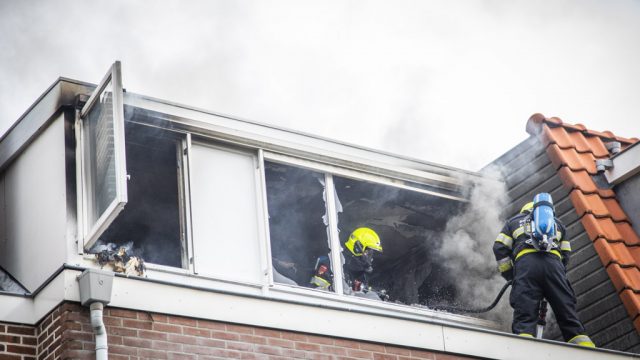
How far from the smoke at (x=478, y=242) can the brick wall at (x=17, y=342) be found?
5.46 metres

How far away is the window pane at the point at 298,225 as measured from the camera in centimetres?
973

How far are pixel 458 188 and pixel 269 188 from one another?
2.15 metres

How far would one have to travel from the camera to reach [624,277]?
950 cm

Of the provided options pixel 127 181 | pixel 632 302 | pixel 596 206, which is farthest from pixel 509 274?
pixel 127 181

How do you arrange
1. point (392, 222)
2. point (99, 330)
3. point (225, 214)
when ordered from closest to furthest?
point (99, 330), point (225, 214), point (392, 222)

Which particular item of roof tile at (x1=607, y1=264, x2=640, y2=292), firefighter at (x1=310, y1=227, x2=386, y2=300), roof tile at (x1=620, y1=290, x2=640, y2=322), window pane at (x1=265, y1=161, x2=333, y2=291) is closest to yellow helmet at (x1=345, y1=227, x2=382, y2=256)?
firefighter at (x1=310, y1=227, x2=386, y2=300)

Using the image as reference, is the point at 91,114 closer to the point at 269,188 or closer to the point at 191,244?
the point at 191,244

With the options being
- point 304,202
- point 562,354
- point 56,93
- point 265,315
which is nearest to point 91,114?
point 56,93

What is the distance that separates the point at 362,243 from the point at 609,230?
7.87 feet

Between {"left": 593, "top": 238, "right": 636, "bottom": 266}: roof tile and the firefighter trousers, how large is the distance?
0.59m

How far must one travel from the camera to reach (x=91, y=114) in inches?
316

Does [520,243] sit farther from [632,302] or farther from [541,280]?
[632,302]

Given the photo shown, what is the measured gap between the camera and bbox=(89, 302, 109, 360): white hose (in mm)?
6500

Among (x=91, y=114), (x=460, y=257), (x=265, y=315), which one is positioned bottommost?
(x=265, y=315)
